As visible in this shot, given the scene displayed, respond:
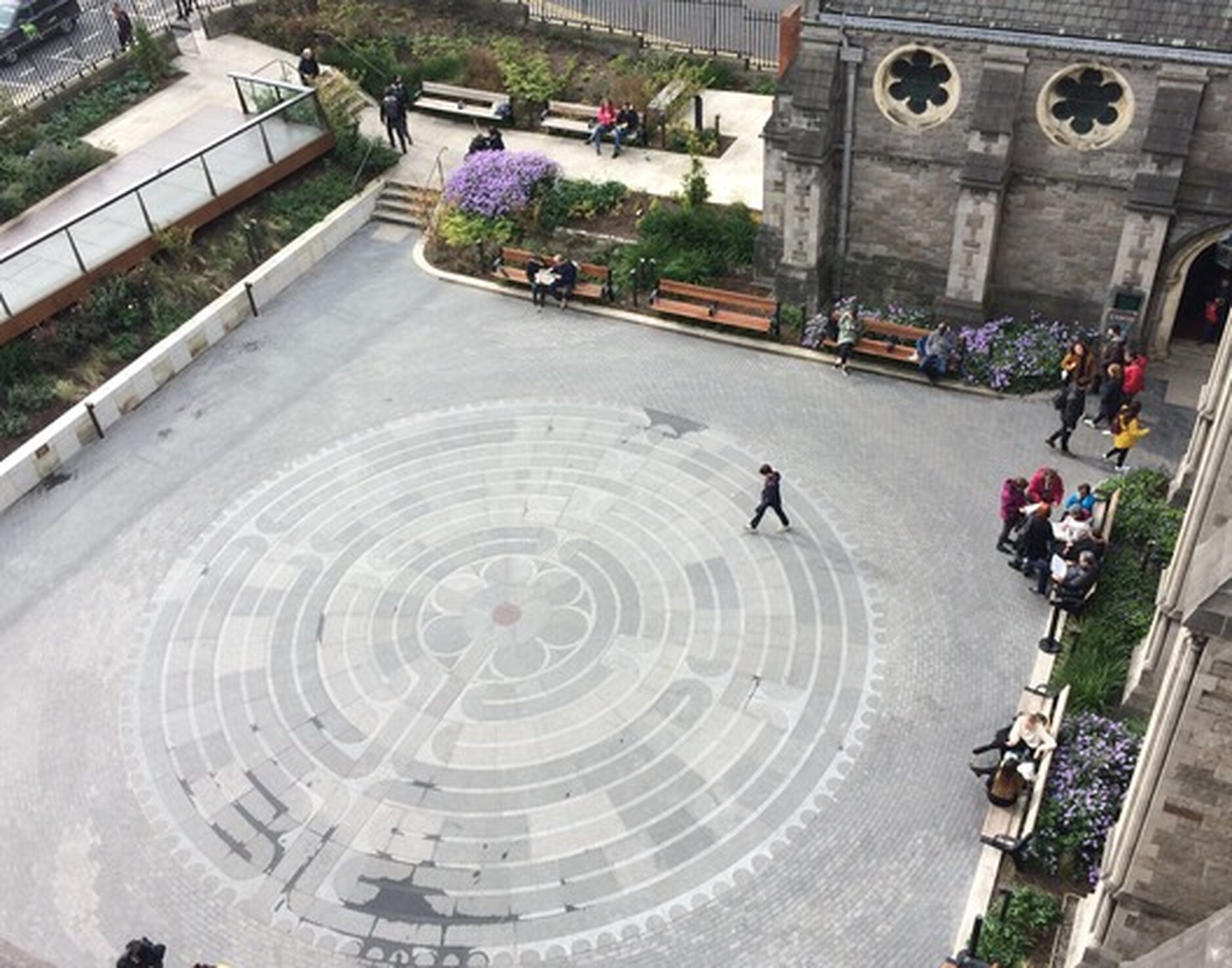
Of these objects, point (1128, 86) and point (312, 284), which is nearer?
point (1128, 86)

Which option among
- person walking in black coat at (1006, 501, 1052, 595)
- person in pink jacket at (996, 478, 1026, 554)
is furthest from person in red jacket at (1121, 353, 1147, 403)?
person walking in black coat at (1006, 501, 1052, 595)

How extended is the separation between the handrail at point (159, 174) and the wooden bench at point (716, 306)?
1037 centimetres

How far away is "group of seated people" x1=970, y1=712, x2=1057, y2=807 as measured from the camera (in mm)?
15602

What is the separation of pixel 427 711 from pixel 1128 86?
15.3 meters

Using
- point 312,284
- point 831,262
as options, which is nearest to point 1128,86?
point 831,262

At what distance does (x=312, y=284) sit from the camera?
89.7ft

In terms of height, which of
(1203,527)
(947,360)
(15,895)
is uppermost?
(1203,527)

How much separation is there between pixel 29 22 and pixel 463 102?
12.5m

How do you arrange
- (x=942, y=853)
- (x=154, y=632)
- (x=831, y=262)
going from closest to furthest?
(x=942, y=853)
(x=154, y=632)
(x=831, y=262)

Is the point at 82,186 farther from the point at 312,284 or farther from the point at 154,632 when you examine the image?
the point at 154,632

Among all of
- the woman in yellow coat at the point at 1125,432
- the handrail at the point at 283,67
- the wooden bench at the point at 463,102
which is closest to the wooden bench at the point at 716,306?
the woman in yellow coat at the point at 1125,432

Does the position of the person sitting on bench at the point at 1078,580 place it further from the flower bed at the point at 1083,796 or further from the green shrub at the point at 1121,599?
the flower bed at the point at 1083,796

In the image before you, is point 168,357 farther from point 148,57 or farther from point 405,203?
point 148,57

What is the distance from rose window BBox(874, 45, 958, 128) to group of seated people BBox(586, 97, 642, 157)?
9.22 metres
